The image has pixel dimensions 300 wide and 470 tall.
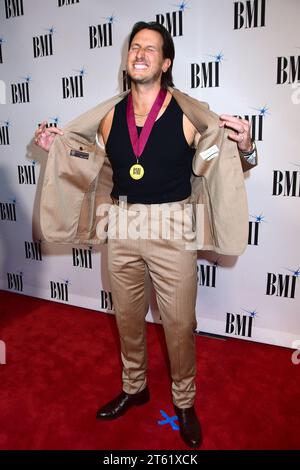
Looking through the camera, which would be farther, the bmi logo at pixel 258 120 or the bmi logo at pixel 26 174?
the bmi logo at pixel 26 174

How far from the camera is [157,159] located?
5.72ft

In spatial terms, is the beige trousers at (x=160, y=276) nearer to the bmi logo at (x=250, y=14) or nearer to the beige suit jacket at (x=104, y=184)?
the beige suit jacket at (x=104, y=184)

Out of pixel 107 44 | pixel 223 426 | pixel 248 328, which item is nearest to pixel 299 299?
pixel 248 328

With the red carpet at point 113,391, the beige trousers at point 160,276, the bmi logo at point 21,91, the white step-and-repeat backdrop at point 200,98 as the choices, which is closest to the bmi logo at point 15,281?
the white step-and-repeat backdrop at point 200,98

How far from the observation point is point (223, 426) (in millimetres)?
2035

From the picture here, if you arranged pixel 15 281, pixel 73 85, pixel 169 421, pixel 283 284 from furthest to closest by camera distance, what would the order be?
pixel 15 281
pixel 73 85
pixel 283 284
pixel 169 421

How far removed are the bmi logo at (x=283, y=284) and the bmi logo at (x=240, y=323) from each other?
0.77 ft

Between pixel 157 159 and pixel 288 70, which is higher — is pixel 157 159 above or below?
below

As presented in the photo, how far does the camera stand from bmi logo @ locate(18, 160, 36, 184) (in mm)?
3375

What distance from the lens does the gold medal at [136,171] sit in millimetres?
1767

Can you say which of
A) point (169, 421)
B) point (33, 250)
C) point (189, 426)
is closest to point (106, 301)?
point (33, 250)

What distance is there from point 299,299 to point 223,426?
110 centimetres

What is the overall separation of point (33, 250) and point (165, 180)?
2.20 metres

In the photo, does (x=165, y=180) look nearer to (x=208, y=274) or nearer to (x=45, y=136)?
(x=45, y=136)
